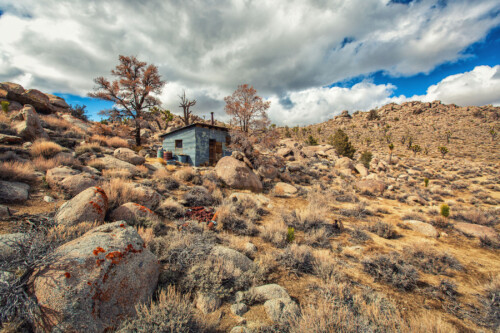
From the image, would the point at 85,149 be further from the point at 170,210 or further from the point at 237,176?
the point at 237,176

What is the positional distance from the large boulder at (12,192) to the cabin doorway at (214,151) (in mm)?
12515

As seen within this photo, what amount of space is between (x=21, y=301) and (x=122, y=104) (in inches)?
851

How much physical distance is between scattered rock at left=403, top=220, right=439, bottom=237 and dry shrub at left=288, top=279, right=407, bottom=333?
20.2 feet

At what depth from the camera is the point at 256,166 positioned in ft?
52.3

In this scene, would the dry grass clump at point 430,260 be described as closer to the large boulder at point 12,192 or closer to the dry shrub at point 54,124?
the large boulder at point 12,192

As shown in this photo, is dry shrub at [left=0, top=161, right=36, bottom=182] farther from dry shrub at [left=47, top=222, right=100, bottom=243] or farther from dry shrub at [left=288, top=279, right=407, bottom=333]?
dry shrub at [left=288, top=279, right=407, bottom=333]

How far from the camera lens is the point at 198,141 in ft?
54.7

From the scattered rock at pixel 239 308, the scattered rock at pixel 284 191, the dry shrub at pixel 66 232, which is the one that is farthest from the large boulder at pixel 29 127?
the scattered rock at pixel 239 308

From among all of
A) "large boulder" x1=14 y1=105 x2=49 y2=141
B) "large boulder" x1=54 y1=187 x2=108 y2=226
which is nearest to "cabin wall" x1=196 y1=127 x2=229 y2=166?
"large boulder" x1=14 y1=105 x2=49 y2=141

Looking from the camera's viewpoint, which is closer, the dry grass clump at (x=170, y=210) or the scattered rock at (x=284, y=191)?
the dry grass clump at (x=170, y=210)

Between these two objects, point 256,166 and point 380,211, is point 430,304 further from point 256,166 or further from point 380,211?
point 256,166

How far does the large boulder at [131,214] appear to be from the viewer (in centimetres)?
505

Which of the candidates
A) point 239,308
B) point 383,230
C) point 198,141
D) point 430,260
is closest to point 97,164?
point 198,141

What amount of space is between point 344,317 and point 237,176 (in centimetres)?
997
